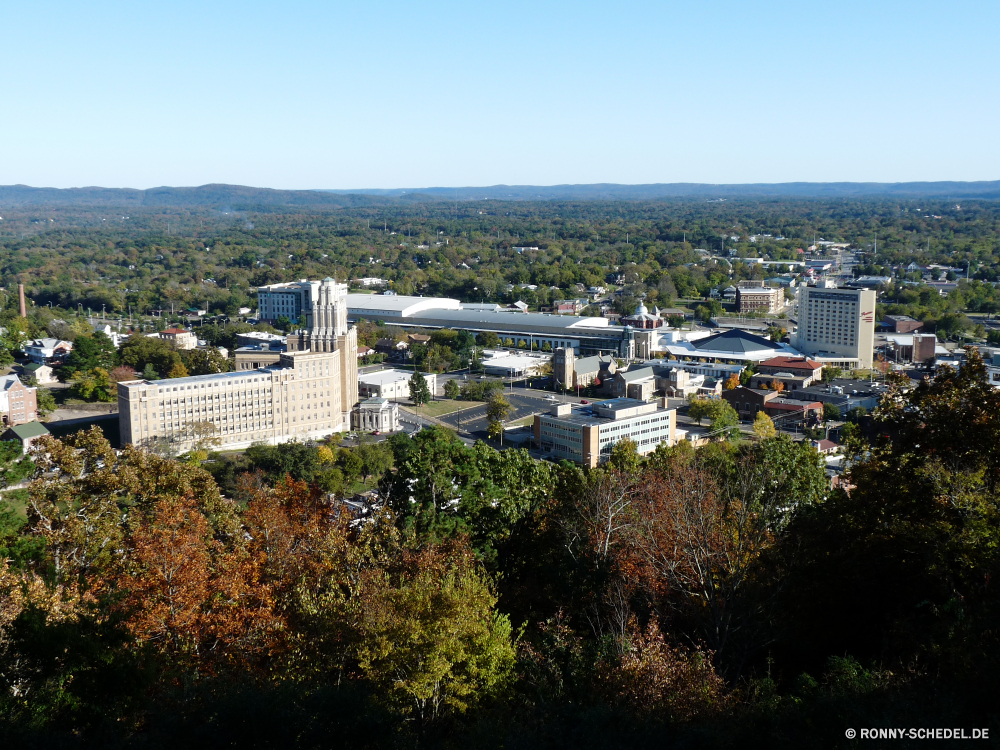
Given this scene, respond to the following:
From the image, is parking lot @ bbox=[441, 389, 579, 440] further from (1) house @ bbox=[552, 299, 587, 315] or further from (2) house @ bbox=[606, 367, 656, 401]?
(1) house @ bbox=[552, 299, 587, 315]

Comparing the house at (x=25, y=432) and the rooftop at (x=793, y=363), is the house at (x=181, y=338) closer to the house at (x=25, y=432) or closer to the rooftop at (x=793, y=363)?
the house at (x=25, y=432)

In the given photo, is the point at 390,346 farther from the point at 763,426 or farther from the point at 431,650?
the point at 431,650

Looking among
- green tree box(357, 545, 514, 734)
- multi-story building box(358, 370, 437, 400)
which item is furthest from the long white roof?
green tree box(357, 545, 514, 734)

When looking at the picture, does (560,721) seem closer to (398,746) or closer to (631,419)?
(398,746)

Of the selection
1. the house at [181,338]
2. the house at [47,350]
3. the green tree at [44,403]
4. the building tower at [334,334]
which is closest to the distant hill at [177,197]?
the house at [181,338]

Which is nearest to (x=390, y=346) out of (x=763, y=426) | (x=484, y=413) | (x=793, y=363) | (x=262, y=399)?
(x=484, y=413)

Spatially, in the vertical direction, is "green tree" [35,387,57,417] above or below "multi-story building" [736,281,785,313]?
below
